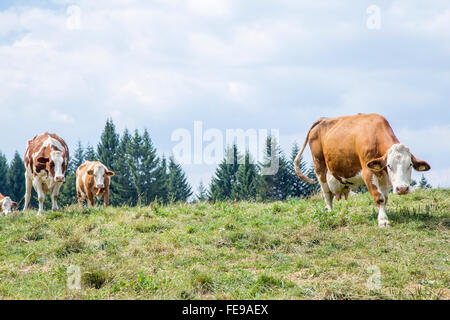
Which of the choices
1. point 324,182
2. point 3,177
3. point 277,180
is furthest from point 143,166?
point 324,182

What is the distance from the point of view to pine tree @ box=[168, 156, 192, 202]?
7161cm

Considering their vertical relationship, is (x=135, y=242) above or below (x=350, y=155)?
below

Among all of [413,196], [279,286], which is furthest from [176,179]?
[279,286]

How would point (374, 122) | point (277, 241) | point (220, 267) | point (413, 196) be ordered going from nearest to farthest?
point (220, 267), point (277, 241), point (374, 122), point (413, 196)

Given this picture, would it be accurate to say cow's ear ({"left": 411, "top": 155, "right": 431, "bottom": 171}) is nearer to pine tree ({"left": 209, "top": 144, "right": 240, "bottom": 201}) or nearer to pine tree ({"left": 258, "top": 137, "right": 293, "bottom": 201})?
pine tree ({"left": 258, "top": 137, "right": 293, "bottom": 201})

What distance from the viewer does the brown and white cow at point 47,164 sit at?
13.7 meters

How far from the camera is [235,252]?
8078 mm

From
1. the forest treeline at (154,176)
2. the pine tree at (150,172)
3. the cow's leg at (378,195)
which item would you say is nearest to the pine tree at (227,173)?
the forest treeline at (154,176)

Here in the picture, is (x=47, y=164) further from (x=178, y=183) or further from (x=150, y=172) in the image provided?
(x=178, y=183)

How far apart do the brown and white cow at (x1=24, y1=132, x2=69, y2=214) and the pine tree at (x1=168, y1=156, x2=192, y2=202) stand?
177 ft

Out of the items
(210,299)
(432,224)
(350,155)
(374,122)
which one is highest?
(374,122)

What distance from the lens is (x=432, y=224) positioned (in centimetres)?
913
